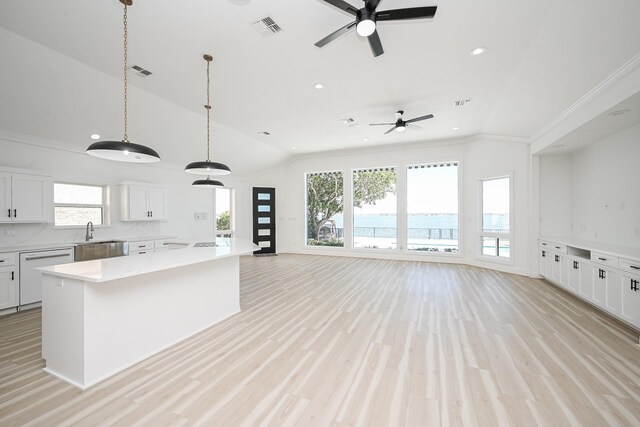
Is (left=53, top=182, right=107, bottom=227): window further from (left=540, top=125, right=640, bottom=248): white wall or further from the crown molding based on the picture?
(left=540, top=125, right=640, bottom=248): white wall

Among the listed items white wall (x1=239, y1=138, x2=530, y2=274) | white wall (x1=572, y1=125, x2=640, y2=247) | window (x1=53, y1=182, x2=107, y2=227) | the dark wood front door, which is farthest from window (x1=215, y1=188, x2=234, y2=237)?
white wall (x1=572, y1=125, x2=640, y2=247)

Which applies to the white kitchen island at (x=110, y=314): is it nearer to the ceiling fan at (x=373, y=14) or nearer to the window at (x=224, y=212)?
the ceiling fan at (x=373, y=14)

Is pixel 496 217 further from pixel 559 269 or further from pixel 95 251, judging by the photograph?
pixel 95 251

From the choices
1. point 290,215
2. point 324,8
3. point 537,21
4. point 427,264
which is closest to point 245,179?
point 290,215

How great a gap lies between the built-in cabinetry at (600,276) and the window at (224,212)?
827 cm

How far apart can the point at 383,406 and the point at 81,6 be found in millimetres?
4345

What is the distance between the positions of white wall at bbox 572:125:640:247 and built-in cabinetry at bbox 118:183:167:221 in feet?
28.0

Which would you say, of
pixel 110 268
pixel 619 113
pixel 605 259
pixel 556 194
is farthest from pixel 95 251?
pixel 556 194

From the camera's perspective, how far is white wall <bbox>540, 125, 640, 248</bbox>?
376cm

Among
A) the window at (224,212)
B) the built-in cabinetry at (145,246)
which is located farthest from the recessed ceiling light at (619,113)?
the window at (224,212)

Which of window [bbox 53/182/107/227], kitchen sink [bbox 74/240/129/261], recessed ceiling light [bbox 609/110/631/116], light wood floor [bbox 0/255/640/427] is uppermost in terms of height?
recessed ceiling light [bbox 609/110/631/116]

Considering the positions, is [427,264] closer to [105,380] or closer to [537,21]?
[537,21]

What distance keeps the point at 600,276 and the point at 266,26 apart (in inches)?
203

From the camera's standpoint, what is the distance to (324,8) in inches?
98.3
